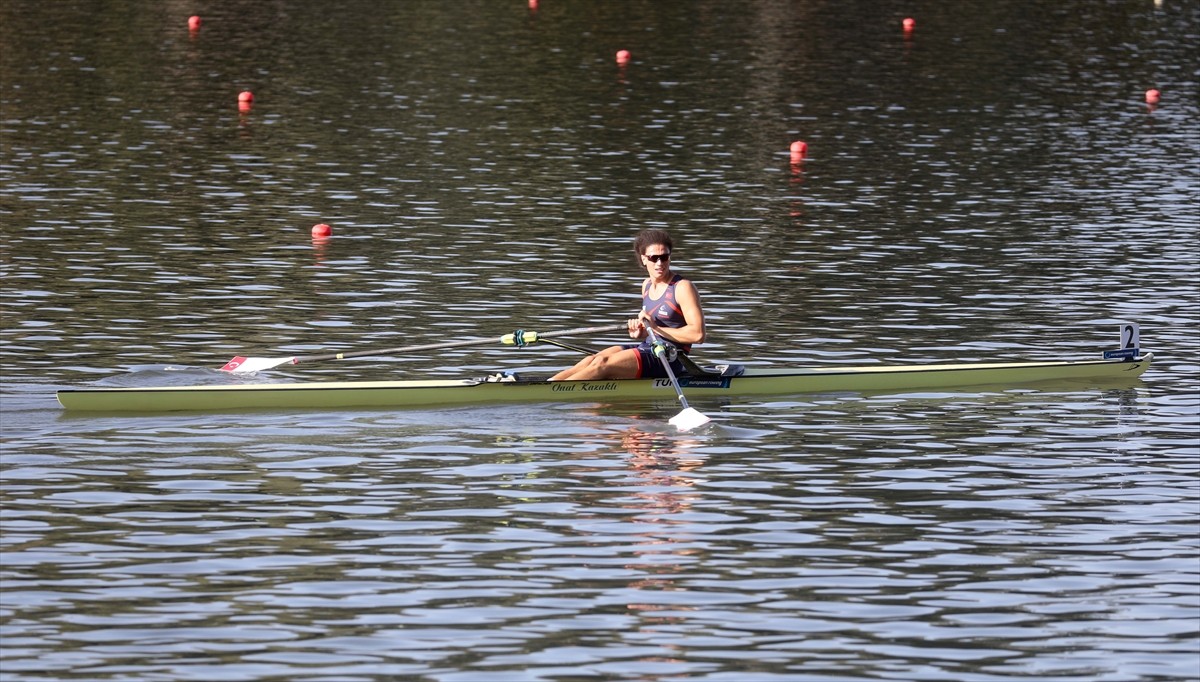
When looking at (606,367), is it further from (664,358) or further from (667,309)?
(667,309)

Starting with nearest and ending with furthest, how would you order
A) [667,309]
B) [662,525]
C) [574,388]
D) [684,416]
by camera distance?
[662,525], [684,416], [574,388], [667,309]

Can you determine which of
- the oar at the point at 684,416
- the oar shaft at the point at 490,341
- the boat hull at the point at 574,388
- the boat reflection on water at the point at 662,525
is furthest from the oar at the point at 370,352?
the boat reflection on water at the point at 662,525

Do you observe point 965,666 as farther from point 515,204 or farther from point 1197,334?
point 515,204

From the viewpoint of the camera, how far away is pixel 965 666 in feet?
30.6

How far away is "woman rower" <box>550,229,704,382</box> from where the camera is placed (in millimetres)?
15352

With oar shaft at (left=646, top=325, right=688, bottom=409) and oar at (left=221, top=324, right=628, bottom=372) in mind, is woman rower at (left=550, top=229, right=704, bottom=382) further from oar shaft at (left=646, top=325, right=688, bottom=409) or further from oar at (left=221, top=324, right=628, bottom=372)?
oar at (left=221, top=324, right=628, bottom=372)

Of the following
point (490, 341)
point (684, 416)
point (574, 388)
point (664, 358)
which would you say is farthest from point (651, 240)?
point (684, 416)

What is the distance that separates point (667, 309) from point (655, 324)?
0.19 meters

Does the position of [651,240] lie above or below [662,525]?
above

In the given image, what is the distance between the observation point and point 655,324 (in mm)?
15695

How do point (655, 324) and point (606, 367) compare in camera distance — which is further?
point (655, 324)

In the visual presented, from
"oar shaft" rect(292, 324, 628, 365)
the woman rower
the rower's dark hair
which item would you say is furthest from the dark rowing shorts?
the rower's dark hair

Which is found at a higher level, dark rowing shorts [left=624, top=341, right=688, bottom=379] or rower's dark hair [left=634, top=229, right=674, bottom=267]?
rower's dark hair [left=634, top=229, right=674, bottom=267]

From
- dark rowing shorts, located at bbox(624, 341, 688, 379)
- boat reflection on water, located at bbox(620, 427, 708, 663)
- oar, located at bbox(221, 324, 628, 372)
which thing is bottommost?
boat reflection on water, located at bbox(620, 427, 708, 663)
